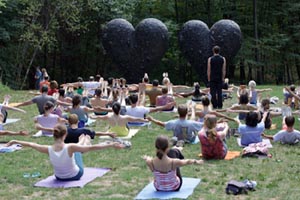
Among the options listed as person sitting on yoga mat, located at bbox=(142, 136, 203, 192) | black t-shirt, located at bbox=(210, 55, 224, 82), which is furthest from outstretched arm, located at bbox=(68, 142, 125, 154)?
black t-shirt, located at bbox=(210, 55, 224, 82)

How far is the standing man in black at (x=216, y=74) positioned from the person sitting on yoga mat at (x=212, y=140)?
20.8 ft

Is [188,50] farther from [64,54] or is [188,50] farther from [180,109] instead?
[64,54]

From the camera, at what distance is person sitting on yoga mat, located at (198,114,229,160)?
327 inches

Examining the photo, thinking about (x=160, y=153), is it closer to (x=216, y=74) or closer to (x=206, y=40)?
(x=216, y=74)

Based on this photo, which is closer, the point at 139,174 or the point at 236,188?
the point at 236,188

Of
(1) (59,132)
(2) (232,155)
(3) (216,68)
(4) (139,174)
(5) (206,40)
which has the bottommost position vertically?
(2) (232,155)

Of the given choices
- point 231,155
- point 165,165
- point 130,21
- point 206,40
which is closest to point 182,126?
point 231,155

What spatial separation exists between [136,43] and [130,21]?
8.53 meters

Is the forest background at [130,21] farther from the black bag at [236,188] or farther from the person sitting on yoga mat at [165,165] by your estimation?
the black bag at [236,188]

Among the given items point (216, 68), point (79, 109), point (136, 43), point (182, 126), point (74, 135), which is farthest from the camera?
point (136, 43)

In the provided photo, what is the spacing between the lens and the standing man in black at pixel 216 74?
14677 millimetres

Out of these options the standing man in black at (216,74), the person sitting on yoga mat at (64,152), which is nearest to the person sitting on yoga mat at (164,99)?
the standing man in black at (216,74)

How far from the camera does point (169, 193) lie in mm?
6512

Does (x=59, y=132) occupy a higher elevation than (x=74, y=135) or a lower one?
higher
